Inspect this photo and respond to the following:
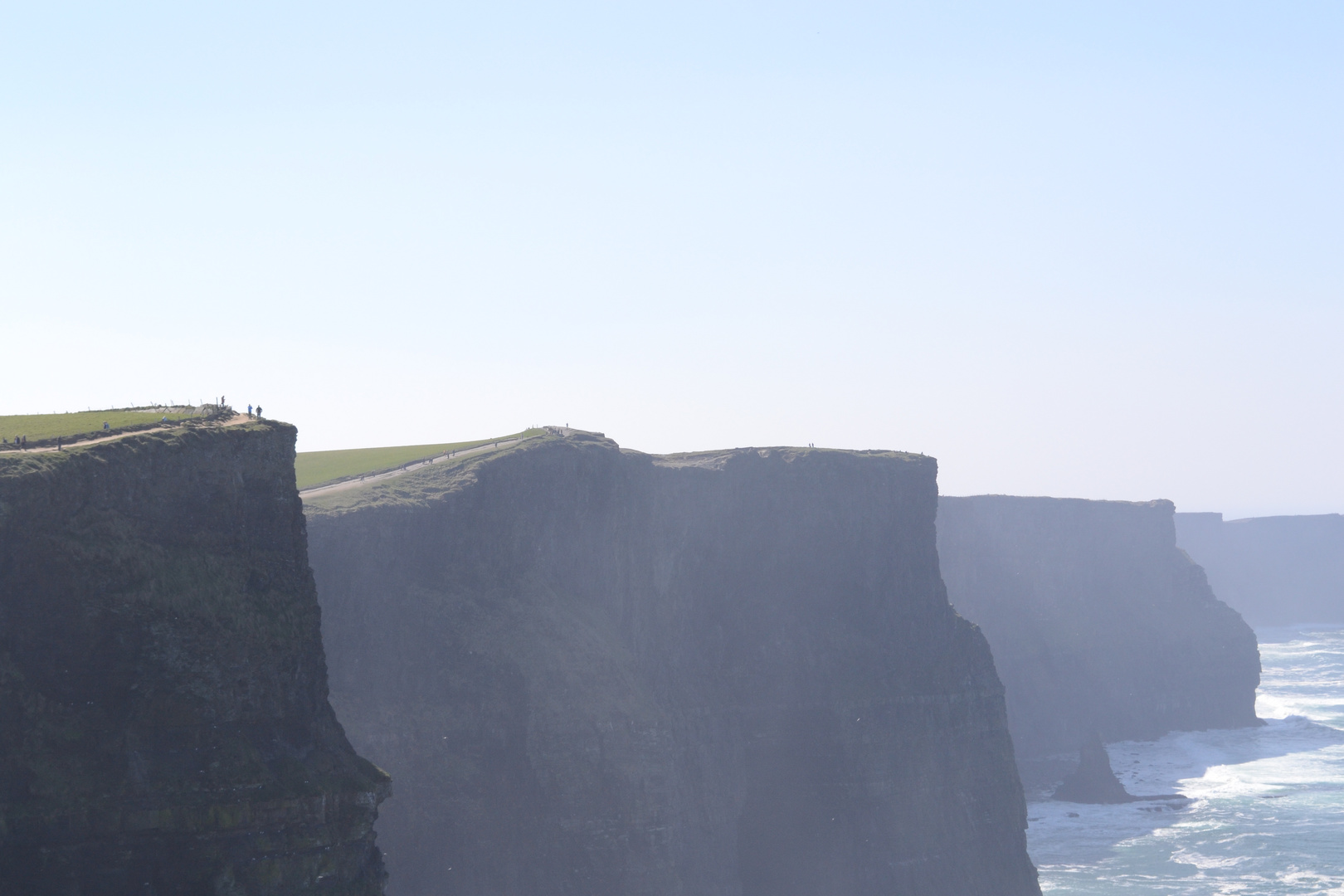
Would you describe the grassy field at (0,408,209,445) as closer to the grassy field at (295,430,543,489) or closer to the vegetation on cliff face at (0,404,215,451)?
the vegetation on cliff face at (0,404,215,451)

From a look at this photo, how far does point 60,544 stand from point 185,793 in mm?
7519

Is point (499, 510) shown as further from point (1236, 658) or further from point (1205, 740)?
point (1236, 658)

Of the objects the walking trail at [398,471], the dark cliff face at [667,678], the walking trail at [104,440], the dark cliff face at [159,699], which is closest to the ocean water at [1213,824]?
the dark cliff face at [667,678]

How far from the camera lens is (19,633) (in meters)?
36.6

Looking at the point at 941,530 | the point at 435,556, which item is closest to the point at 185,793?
the point at 435,556

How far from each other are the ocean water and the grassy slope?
74642 mm

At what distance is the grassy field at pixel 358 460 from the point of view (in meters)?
88.9

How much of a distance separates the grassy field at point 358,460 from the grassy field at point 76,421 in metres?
32.8

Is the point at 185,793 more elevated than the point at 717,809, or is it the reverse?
the point at 185,793

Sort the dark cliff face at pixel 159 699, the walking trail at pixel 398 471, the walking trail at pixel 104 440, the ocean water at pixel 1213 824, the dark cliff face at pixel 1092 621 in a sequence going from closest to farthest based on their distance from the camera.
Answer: the dark cliff face at pixel 159 699
the walking trail at pixel 104 440
the walking trail at pixel 398 471
the ocean water at pixel 1213 824
the dark cliff face at pixel 1092 621

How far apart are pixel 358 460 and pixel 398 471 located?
803 centimetres

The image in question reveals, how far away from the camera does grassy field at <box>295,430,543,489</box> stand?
292ft

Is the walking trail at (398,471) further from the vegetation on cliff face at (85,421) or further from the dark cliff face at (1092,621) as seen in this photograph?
the dark cliff face at (1092,621)

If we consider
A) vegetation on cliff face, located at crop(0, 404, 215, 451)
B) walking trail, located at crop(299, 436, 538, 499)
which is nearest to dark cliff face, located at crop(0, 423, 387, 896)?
vegetation on cliff face, located at crop(0, 404, 215, 451)
